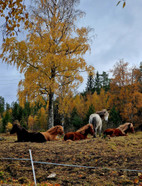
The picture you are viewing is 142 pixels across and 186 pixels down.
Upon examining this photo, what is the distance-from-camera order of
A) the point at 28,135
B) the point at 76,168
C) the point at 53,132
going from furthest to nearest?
the point at 53,132
the point at 28,135
the point at 76,168

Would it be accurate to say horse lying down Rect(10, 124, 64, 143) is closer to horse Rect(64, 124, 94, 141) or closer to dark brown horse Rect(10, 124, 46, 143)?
dark brown horse Rect(10, 124, 46, 143)

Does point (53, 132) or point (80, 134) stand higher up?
point (53, 132)

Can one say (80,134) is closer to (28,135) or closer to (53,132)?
(53,132)

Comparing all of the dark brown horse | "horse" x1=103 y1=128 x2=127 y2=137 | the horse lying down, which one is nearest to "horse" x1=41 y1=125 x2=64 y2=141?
the horse lying down

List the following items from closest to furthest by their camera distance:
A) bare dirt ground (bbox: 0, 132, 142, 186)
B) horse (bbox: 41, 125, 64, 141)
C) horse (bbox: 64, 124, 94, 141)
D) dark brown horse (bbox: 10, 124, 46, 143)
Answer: bare dirt ground (bbox: 0, 132, 142, 186)
dark brown horse (bbox: 10, 124, 46, 143)
horse (bbox: 41, 125, 64, 141)
horse (bbox: 64, 124, 94, 141)

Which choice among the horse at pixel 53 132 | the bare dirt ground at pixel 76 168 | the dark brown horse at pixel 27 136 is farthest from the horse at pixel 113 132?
the bare dirt ground at pixel 76 168

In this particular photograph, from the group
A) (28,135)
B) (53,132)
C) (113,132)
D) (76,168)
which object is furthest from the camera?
(113,132)

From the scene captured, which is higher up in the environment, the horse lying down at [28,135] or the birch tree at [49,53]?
the birch tree at [49,53]

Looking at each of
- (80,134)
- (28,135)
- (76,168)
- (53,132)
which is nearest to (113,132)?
(80,134)

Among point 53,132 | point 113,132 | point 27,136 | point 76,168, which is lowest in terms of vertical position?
point 76,168

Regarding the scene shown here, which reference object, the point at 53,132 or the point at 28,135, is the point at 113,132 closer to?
the point at 53,132

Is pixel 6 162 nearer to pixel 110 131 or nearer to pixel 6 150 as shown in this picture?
pixel 6 150

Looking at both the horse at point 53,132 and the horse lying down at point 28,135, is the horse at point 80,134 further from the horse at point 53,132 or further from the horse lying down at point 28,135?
the horse lying down at point 28,135

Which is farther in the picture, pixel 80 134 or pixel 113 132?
pixel 113 132
